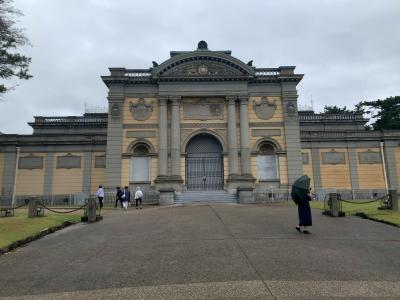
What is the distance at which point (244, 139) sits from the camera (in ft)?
97.1

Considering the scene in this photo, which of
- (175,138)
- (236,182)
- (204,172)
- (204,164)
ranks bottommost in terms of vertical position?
(236,182)

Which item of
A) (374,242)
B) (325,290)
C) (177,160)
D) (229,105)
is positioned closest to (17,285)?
(325,290)

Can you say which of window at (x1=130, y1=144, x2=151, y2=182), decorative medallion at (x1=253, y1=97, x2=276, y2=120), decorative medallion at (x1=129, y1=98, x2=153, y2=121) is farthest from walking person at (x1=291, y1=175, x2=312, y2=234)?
decorative medallion at (x1=129, y1=98, x2=153, y2=121)

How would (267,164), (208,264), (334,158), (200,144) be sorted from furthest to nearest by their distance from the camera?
1. (334,158)
2. (200,144)
3. (267,164)
4. (208,264)

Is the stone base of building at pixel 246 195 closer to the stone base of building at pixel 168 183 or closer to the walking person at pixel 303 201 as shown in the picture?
the stone base of building at pixel 168 183

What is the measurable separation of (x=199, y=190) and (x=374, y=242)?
2008 centimetres

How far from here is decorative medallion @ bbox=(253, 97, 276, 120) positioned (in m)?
30.6

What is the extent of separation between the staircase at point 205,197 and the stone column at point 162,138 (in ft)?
9.22

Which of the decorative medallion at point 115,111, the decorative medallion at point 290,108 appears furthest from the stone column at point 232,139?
the decorative medallion at point 115,111

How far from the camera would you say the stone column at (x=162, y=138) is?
28922 mm

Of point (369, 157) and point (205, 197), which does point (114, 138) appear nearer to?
point (205, 197)

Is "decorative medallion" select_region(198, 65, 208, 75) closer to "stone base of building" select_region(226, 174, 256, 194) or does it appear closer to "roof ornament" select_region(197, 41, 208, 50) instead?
"roof ornament" select_region(197, 41, 208, 50)

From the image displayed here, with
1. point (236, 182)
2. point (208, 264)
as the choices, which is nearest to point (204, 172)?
point (236, 182)

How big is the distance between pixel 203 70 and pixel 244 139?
7.04 meters
